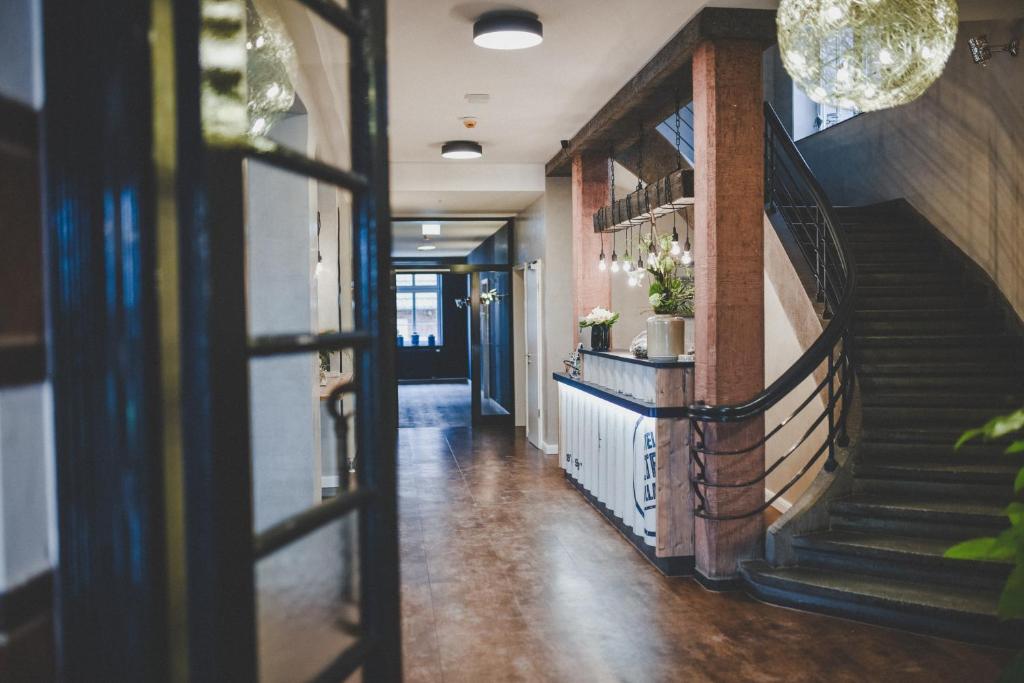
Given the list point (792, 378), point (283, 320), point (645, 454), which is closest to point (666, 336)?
point (645, 454)

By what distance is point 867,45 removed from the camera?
118 inches

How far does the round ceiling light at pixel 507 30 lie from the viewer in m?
4.66

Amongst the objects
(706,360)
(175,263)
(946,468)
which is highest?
(175,263)

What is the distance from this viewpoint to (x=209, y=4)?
1.13 metres

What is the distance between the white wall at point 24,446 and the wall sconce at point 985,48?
5771mm

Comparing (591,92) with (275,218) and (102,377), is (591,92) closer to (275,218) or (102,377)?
(275,218)

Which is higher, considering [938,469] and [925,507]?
[938,469]

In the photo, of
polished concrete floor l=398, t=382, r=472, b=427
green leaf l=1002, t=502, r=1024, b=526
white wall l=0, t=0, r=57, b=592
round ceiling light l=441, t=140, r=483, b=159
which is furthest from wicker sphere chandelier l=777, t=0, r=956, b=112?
polished concrete floor l=398, t=382, r=472, b=427

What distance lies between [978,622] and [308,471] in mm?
3365

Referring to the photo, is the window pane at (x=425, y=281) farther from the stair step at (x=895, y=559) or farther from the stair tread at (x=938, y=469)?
the stair step at (x=895, y=559)

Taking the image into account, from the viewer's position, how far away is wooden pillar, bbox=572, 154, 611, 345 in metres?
8.01

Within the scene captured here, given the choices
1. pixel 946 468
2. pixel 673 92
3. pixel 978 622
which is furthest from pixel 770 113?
pixel 978 622

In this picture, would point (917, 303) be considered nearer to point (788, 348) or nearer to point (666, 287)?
point (788, 348)

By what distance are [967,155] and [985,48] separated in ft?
3.93
